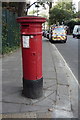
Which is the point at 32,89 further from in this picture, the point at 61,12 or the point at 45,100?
the point at 61,12

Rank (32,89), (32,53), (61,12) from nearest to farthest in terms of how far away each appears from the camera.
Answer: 1. (32,53)
2. (32,89)
3. (61,12)

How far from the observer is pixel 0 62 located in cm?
908

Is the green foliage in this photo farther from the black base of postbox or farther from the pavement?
the black base of postbox

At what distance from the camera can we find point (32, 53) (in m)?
4.87

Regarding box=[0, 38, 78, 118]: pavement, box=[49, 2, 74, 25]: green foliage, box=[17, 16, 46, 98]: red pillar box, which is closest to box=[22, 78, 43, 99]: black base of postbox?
box=[17, 16, 46, 98]: red pillar box

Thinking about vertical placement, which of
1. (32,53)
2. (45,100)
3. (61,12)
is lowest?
(45,100)

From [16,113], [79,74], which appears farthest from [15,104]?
[79,74]

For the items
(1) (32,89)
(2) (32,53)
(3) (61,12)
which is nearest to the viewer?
(2) (32,53)

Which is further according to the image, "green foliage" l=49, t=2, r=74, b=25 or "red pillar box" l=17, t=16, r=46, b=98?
"green foliage" l=49, t=2, r=74, b=25

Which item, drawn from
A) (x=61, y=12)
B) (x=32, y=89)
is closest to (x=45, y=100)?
(x=32, y=89)

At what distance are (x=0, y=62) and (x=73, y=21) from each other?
51495 millimetres

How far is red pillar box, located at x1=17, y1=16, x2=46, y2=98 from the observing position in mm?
4781

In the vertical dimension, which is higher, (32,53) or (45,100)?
(32,53)

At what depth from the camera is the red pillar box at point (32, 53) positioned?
4.78m
